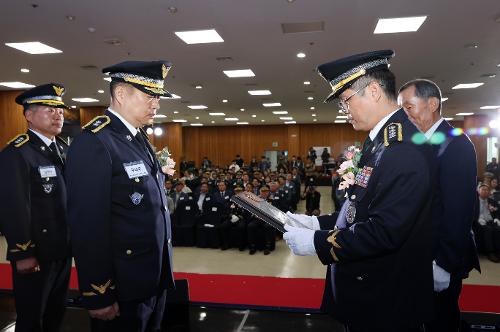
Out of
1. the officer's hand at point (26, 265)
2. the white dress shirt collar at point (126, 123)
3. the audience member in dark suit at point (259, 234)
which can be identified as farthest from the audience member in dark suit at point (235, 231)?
the white dress shirt collar at point (126, 123)

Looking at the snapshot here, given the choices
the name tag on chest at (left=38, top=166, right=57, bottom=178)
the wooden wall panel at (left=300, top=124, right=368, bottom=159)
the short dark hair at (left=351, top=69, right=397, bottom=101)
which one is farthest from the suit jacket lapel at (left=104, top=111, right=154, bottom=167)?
the wooden wall panel at (left=300, top=124, right=368, bottom=159)

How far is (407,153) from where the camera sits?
1.18 meters

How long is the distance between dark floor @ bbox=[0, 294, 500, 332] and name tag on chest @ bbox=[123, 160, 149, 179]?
1654 mm

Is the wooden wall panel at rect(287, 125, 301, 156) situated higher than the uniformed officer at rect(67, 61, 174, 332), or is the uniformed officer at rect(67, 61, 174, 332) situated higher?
the wooden wall panel at rect(287, 125, 301, 156)

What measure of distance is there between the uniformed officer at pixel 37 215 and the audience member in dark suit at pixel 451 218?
7.41 feet

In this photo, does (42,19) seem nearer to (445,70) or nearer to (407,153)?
(407,153)

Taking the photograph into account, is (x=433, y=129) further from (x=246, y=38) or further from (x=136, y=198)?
Result: (x=246, y=38)

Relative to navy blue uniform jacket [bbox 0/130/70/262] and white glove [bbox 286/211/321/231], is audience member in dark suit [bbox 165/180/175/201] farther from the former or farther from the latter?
white glove [bbox 286/211/321/231]

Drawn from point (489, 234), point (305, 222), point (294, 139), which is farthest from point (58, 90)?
point (294, 139)

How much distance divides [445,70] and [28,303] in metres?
9.77

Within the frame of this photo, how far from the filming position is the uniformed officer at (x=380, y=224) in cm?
118

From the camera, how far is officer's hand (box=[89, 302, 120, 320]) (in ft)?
4.69

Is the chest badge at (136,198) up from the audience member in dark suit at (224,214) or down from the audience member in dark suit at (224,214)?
up

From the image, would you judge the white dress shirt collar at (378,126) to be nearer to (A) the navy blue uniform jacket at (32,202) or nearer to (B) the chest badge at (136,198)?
(B) the chest badge at (136,198)
